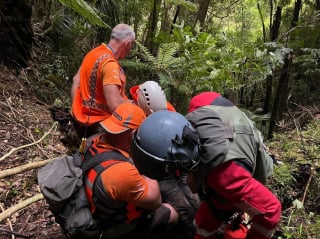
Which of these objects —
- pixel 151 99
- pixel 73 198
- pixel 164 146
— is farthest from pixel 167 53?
pixel 164 146

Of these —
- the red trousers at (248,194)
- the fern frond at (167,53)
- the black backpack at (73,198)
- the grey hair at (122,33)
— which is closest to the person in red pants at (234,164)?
the red trousers at (248,194)

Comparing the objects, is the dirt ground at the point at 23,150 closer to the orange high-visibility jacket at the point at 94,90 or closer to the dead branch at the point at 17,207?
the dead branch at the point at 17,207

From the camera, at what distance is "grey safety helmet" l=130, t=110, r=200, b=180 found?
77.9 inches

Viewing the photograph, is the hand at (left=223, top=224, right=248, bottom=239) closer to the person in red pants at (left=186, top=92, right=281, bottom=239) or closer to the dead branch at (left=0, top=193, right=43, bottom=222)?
the person in red pants at (left=186, top=92, right=281, bottom=239)

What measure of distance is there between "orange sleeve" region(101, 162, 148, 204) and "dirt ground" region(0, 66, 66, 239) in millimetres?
918

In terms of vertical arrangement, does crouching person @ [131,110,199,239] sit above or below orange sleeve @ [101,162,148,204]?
above

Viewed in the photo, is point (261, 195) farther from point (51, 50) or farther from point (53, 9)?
point (53, 9)

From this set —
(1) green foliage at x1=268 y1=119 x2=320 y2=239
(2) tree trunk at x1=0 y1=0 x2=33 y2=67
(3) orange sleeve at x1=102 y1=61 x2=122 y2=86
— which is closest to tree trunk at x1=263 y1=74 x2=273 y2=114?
(1) green foliage at x1=268 y1=119 x2=320 y2=239

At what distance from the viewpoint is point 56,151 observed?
468 centimetres

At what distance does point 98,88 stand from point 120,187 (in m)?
1.68

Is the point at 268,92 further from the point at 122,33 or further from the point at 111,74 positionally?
the point at 111,74

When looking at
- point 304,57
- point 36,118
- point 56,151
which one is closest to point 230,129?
point 56,151

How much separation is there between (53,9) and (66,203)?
5505mm

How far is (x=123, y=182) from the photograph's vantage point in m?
2.69
